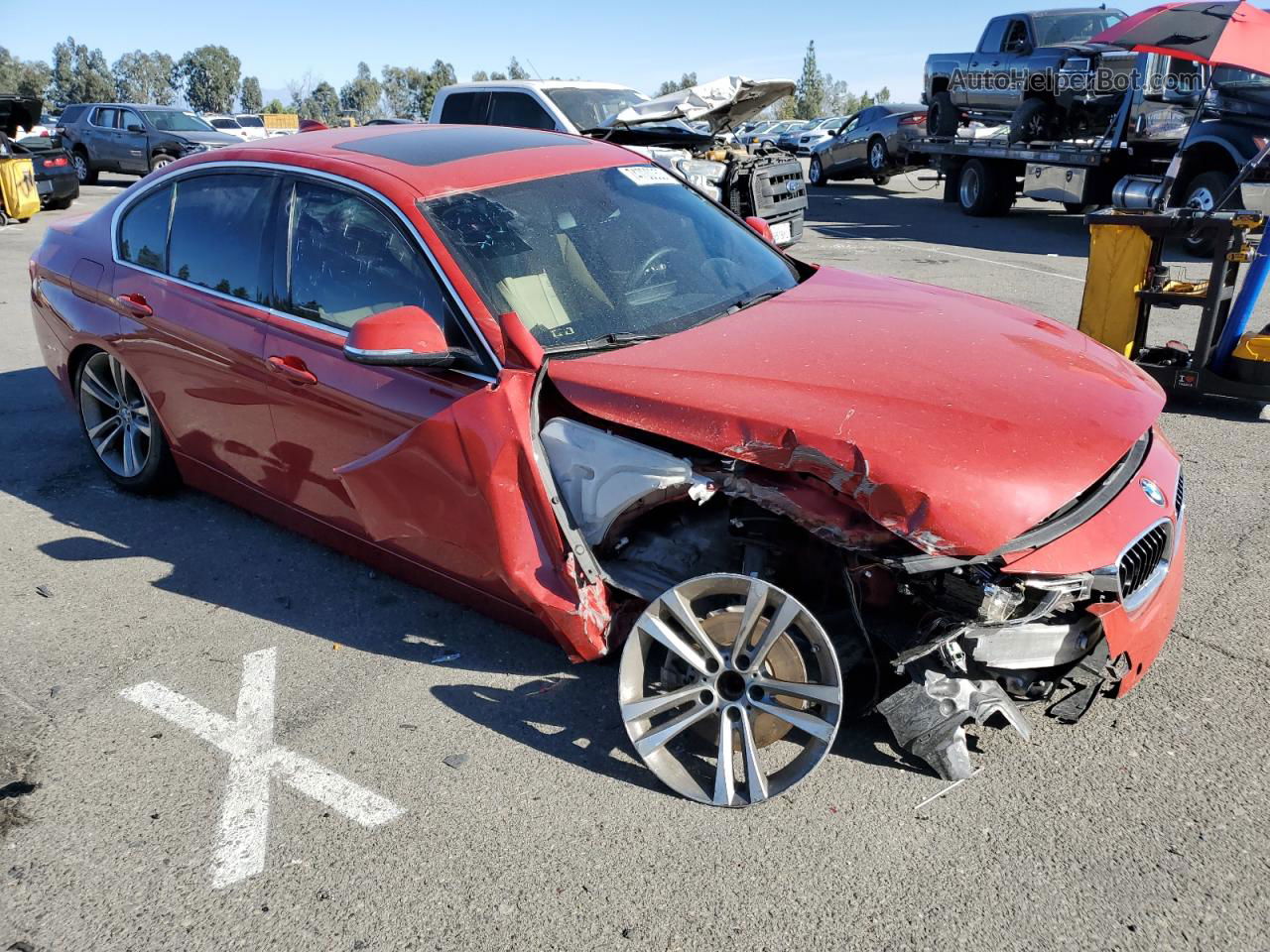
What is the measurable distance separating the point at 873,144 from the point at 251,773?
21.6 metres

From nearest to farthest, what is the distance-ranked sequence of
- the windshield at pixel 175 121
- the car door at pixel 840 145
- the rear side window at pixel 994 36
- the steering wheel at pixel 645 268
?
the steering wheel at pixel 645 268, the rear side window at pixel 994 36, the windshield at pixel 175 121, the car door at pixel 840 145

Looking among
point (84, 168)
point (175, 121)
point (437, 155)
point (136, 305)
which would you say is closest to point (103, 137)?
point (84, 168)

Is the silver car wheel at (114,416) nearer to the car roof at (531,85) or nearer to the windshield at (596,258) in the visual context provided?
the windshield at (596,258)

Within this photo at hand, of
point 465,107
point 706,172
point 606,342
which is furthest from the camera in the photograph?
point 465,107

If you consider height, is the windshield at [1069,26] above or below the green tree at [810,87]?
Result: above

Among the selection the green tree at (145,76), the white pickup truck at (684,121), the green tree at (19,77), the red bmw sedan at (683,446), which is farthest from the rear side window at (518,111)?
the green tree at (145,76)

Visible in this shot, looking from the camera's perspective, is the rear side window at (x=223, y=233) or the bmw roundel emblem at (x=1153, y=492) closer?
the bmw roundel emblem at (x=1153, y=492)

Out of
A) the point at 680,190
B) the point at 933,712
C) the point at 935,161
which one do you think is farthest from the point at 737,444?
the point at 935,161

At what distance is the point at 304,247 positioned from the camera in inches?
159

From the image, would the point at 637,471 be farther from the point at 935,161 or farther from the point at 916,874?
the point at 935,161

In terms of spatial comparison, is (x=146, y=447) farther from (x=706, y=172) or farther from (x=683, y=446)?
(x=706, y=172)

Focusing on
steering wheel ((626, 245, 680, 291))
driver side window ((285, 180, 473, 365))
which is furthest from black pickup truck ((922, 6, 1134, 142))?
driver side window ((285, 180, 473, 365))

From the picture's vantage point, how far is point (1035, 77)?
1603 cm

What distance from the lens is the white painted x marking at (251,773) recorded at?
2.91 meters
